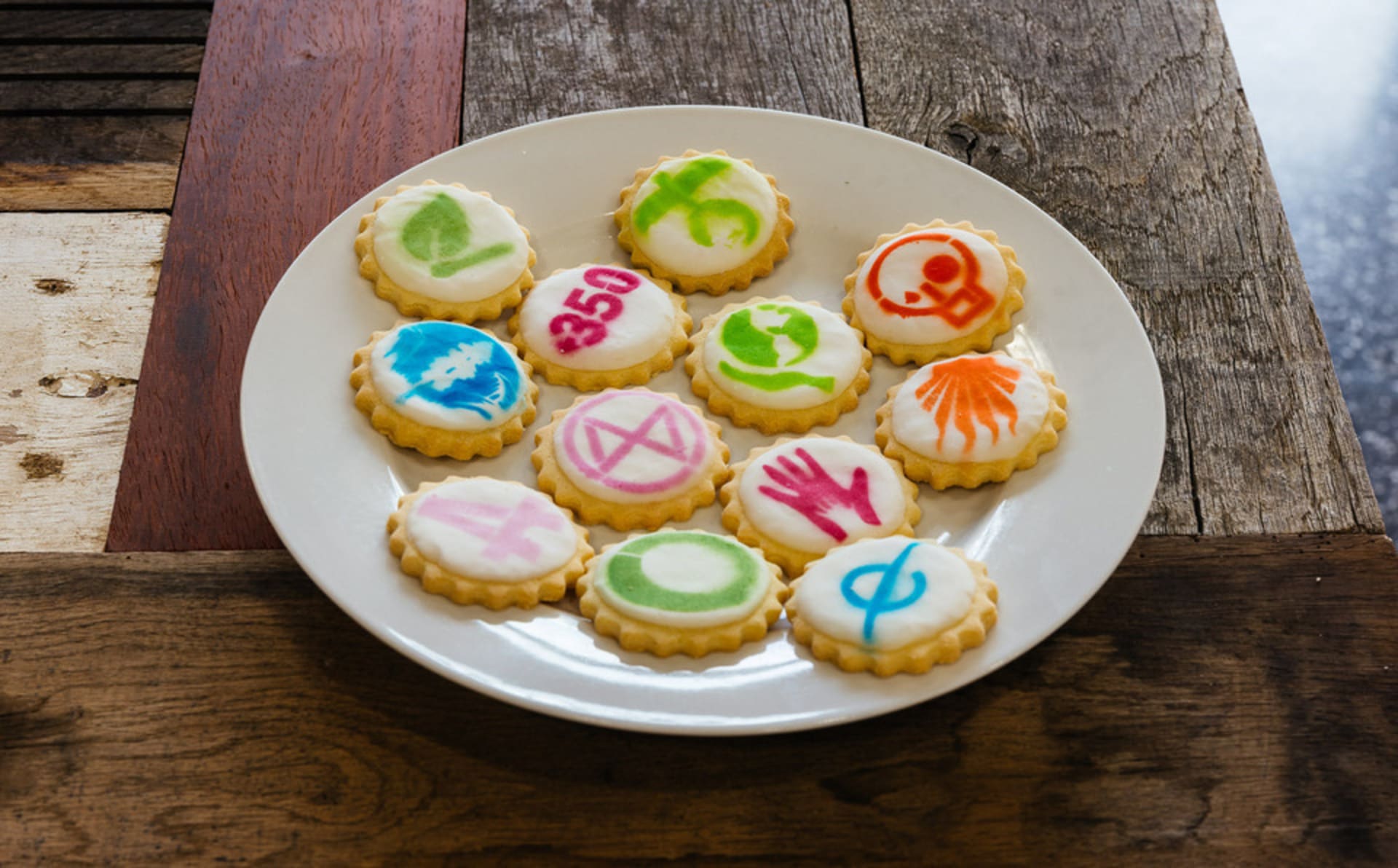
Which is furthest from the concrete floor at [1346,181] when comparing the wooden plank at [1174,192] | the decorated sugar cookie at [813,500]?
the decorated sugar cookie at [813,500]

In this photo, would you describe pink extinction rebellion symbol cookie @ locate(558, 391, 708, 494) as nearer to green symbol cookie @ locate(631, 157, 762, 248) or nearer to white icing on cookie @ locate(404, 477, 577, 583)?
white icing on cookie @ locate(404, 477, 577, 583)

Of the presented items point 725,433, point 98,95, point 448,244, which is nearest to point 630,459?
point 725,433

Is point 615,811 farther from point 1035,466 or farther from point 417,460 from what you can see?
point 1035,466

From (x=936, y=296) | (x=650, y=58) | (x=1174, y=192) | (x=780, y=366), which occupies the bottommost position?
(x=780, y=366)

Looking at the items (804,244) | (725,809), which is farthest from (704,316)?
(725,809)

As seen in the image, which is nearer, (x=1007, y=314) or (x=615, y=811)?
(x=615, y=811)

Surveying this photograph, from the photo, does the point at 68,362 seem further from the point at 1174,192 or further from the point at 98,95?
the point at 1174,192

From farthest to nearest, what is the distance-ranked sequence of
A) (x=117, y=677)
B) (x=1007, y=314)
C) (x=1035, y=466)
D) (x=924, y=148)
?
1. (x=924, y=148)
2. (x=1007, y=314)
3. (x=1035, y=466)
4. (x=117, y=677)
